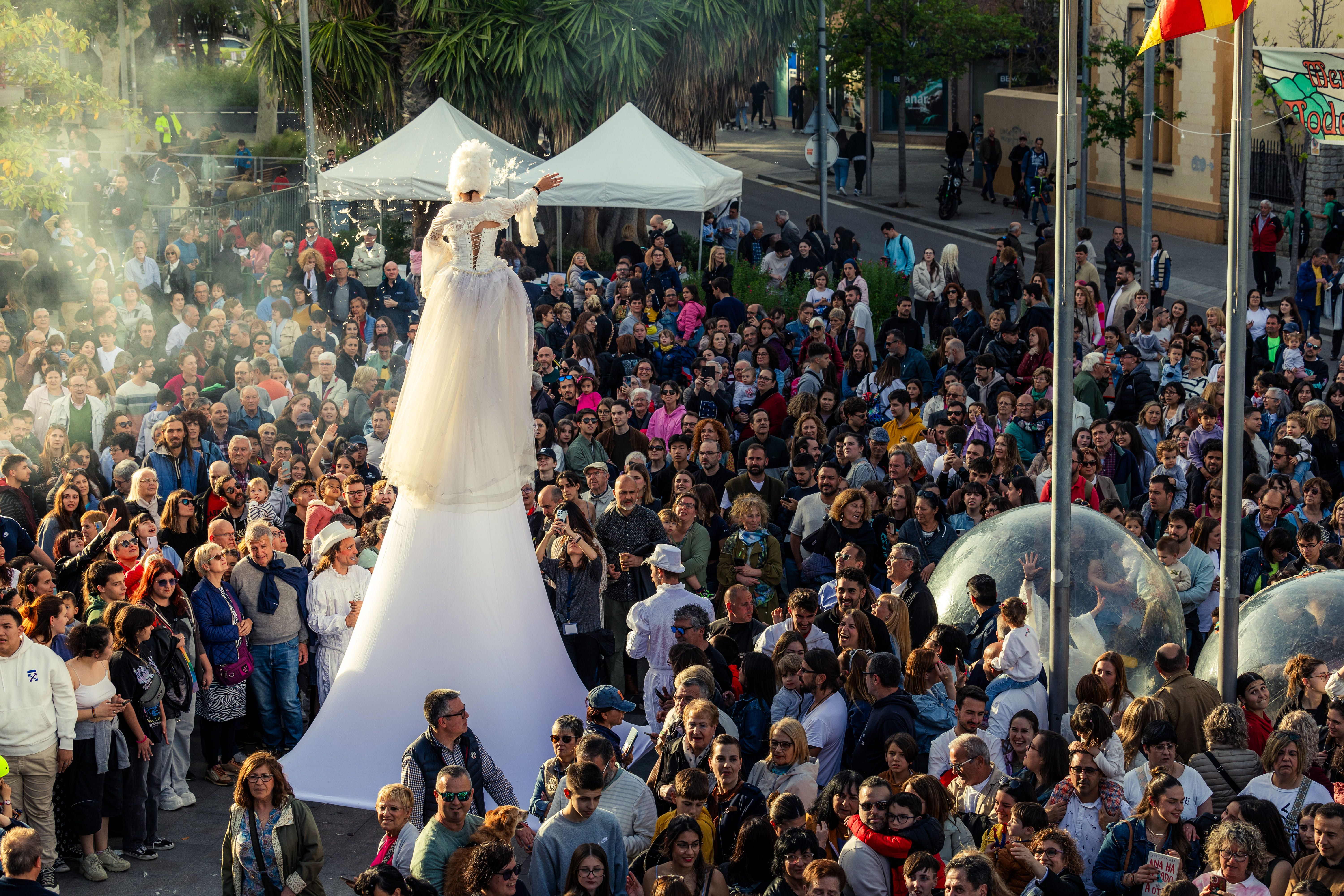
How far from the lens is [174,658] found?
9602 millimetres

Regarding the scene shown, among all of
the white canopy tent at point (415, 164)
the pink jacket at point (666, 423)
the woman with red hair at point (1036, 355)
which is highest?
the white canopy tent at point (415, 164)

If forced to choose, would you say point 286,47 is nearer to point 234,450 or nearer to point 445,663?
point 234,450

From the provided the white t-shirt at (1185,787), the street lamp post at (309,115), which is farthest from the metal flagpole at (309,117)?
the white t-shirt at (1185,787)

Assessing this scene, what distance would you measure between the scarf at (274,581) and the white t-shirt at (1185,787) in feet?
18.4

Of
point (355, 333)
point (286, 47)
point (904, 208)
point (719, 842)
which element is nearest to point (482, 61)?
point (286, 47)

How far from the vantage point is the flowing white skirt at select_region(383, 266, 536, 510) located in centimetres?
949

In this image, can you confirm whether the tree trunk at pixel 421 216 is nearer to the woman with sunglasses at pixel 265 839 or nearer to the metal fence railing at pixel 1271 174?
the metal fence railing at pixel 1271 174

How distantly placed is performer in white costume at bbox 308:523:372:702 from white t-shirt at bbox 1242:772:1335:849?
569 cm

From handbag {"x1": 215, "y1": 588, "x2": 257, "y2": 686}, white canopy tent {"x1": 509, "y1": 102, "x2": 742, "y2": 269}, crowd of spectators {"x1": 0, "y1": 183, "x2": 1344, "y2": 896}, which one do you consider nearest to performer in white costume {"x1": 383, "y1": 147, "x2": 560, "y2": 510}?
crowd of spectators {"x1": 0, "y1": 183, "x2": 1344, "y2": 896}

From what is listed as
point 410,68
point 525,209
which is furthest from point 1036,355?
point 410,68

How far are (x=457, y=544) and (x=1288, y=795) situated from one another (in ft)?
16.0

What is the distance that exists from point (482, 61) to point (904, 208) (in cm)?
1195

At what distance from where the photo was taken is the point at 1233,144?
8539 mm

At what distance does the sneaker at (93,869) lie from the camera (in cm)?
897
